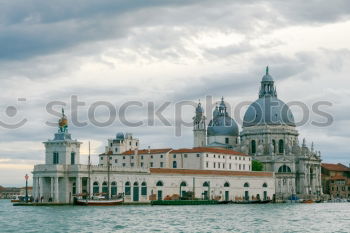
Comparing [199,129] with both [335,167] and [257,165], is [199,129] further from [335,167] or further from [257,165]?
[335,167]

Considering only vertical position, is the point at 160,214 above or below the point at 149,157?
below

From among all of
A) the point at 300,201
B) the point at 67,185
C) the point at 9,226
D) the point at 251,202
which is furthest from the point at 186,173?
the point at 9,226

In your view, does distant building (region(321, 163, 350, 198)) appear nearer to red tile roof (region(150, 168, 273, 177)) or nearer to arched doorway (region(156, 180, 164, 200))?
red tile roof (region(150, 168, 273, 177))

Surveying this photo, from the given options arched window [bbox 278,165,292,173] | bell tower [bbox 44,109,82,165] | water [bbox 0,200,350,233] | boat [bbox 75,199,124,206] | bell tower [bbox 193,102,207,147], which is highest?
bell tower [bbox 193,102,207,147]

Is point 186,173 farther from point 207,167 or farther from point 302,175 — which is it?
point 302,175

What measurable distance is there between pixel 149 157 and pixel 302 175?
2896 centimetres

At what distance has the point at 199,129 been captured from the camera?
439 ft

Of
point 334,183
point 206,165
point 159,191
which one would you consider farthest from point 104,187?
point 334,183

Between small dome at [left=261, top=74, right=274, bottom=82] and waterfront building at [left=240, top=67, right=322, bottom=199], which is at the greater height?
small dome at [left=261, top=74, right=274, bottom=82]

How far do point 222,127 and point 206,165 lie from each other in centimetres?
2855

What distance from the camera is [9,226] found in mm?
53531

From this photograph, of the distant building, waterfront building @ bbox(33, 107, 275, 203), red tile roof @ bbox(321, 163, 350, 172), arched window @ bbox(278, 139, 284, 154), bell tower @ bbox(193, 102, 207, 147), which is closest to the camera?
waterfront building @ bbox(33, 107, 275, 203)

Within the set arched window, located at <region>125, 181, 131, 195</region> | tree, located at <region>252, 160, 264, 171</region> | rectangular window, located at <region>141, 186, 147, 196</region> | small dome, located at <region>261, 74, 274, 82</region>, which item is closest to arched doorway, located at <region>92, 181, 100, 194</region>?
arched window, located at <region>125, 181, 131, 195</region>

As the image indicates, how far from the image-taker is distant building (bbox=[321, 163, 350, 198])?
14139 centimetres
